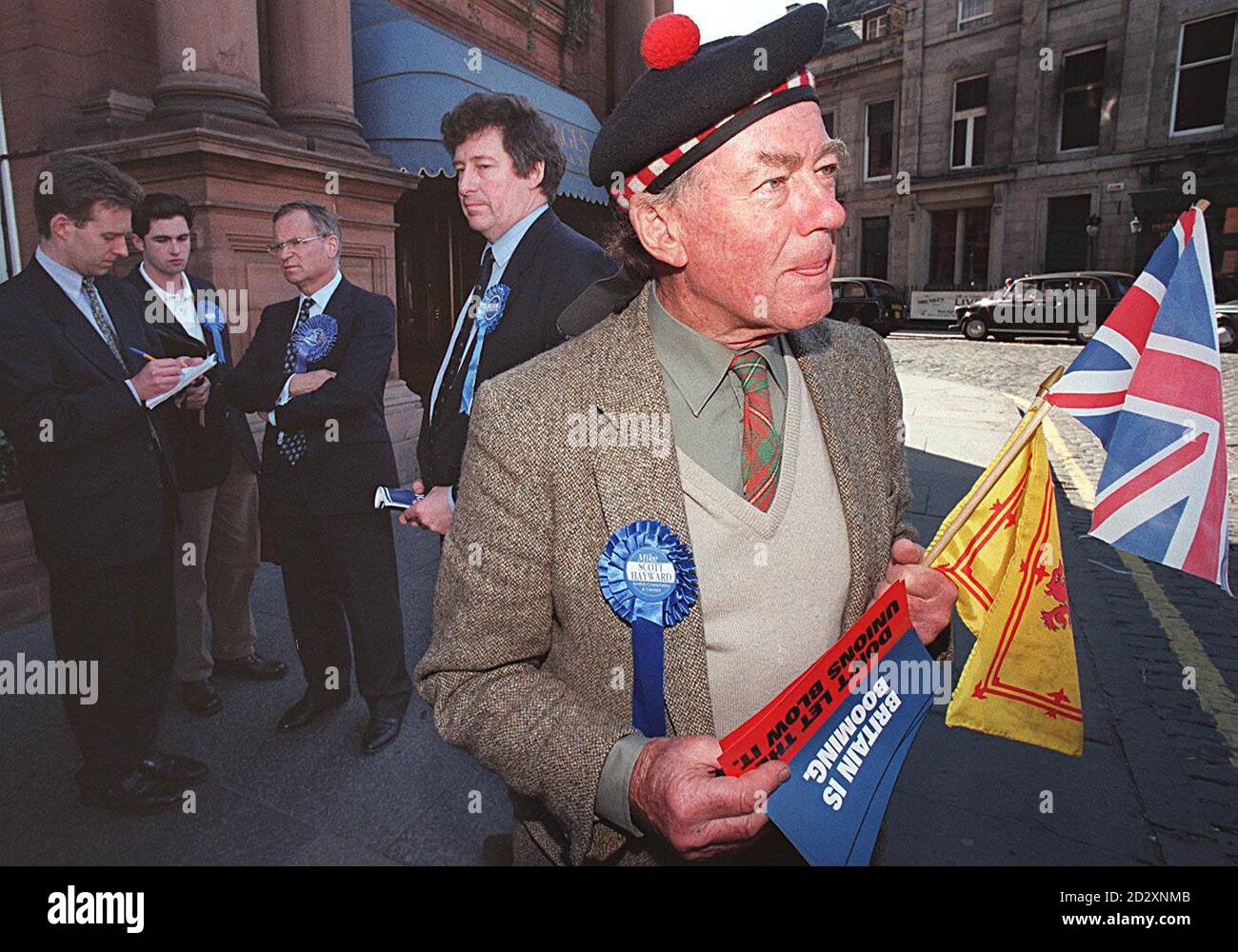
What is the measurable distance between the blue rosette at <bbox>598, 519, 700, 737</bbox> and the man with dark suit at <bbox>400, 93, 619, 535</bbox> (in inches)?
70.3

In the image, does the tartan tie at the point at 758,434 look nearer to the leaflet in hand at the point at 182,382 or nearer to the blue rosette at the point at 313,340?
the leaflet in hand at the point at 182,382

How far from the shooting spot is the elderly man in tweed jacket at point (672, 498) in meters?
1.50

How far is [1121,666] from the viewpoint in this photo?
448 centimetres

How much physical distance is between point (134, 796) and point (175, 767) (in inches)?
7.9

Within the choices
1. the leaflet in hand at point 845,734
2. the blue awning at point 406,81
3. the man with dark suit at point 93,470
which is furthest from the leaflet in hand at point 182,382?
the blue awning at point 406,81

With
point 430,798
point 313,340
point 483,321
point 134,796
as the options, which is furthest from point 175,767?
point 483,321

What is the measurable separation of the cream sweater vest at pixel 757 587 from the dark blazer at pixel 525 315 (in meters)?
1.76

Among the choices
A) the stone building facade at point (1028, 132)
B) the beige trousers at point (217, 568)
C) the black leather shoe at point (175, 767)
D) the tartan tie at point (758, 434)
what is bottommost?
the black leather shoe at point (175, 767)

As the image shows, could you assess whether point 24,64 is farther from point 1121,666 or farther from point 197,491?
point 1121,666

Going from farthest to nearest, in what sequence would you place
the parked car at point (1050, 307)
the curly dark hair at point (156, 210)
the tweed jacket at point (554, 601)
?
the parked car at point (1050, 307)
the curly dark hair at point (156, 210)
the tweed jacket at point (554, 601)

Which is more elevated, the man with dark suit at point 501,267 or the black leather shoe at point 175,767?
the man with dark suit at point 501,267

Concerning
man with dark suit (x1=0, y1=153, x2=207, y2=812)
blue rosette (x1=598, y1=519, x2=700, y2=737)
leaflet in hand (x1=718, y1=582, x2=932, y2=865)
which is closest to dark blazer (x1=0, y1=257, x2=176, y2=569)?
man with dark suit (x1=0, y1=153, x2=207, y2=812)
